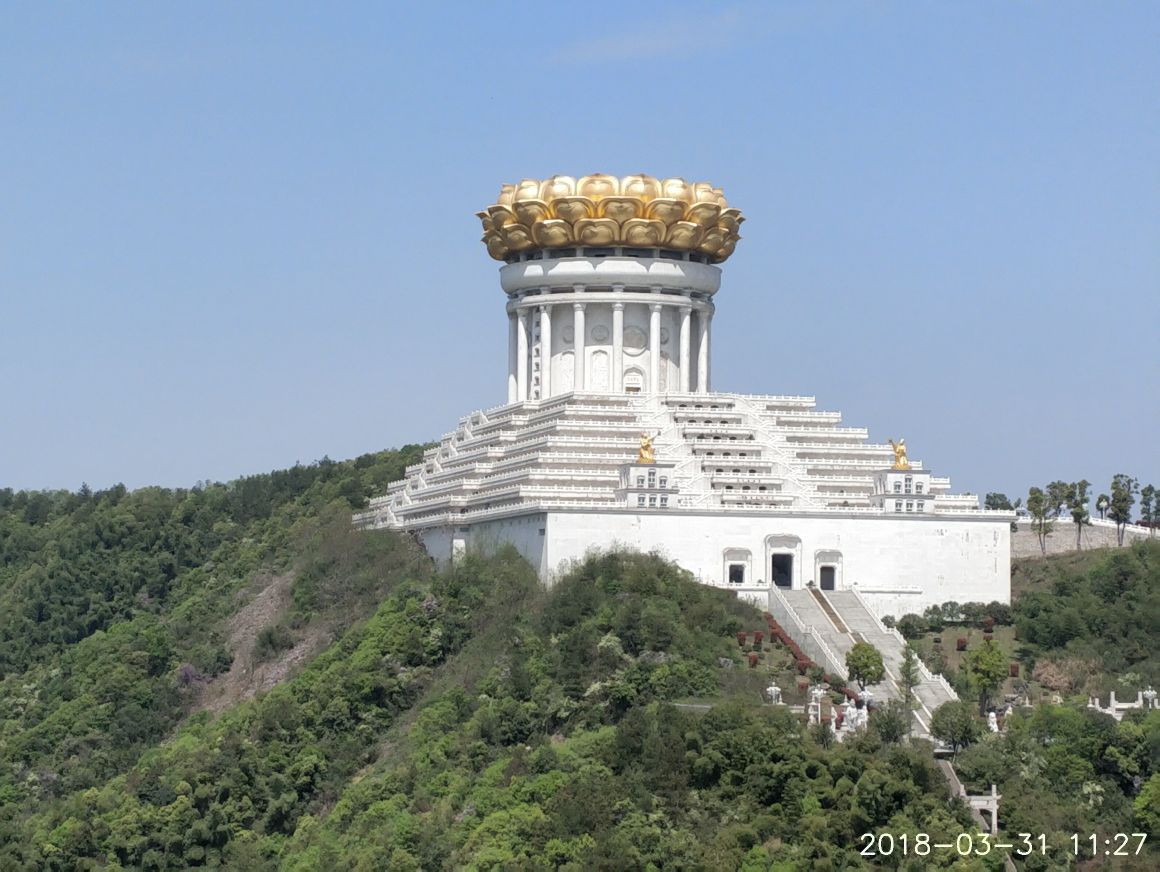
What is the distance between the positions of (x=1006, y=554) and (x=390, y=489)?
1029 inches

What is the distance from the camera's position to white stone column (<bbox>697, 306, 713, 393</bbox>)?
4195 inches

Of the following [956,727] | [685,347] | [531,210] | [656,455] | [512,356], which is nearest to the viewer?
[956,727]

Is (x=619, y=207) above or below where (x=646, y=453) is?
above

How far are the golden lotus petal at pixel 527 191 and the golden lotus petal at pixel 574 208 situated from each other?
142 cm

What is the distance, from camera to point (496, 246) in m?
107

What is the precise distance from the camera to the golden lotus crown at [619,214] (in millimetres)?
103750

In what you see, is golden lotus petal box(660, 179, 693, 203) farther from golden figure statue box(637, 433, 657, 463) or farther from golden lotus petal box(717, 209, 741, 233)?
golden figure statue box(637, 433, 657, 463)

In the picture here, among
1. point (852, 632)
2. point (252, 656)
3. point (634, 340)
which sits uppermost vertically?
point (634, 340)

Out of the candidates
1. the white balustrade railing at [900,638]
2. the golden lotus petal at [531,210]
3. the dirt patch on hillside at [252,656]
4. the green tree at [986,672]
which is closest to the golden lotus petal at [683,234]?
the golden lotus petal at [531,210]

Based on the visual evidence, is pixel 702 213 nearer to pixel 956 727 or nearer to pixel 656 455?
pixel 656 455

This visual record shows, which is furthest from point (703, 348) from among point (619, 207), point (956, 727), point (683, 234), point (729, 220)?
point (956, 727)

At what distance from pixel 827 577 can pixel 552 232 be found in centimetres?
1610

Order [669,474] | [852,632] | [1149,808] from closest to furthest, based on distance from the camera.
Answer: [1149,808] → [852,632] → [669,474]

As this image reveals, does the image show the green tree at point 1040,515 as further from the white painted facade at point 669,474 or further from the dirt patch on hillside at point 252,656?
the dirt patch on hillside at point 252,656
